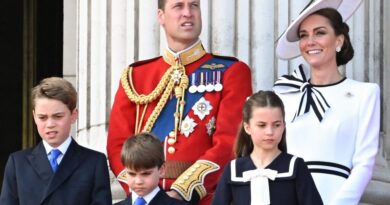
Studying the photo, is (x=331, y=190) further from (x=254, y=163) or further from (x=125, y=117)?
(x=125, y=117)

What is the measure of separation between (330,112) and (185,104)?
759 mm

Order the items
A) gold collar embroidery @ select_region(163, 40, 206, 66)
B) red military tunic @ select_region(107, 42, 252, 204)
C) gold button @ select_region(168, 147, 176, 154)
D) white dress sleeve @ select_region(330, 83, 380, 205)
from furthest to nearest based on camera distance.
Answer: gold collar embroidery @ select_region(163, 40, 206, 66) < gold button @ select_region(168, 147, 176, 154) < red military tunic @ select_region(107, 42, 252, 204) < white dress sleeve @ select_region(330, 83, 380, 205)

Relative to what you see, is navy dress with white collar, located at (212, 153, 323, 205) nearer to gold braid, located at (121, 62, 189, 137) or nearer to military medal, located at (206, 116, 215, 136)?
military medal, located at (206, 116, 215, 136)

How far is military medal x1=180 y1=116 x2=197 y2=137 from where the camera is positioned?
6543 mm

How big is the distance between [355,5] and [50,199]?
5.96 ft

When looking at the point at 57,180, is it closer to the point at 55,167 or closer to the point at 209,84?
the point at 55,167

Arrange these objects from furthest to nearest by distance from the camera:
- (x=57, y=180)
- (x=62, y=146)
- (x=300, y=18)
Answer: (x=300, y=18) < (x=62, y=146) < (x=57, y=180)

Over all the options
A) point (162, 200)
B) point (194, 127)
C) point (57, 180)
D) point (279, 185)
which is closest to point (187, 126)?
point (194, 127)

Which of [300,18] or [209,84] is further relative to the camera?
[209,84]

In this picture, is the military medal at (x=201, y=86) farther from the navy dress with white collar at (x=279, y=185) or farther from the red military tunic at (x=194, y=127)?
the navy dress with white collar at (x=279, y=185)

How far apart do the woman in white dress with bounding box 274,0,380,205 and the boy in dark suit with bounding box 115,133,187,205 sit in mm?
709

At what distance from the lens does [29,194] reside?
20.2 feet

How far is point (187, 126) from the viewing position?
6555mm

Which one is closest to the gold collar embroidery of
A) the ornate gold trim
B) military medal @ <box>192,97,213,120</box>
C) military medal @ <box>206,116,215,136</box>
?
military medal @ <box>192,97,213,120</box>
